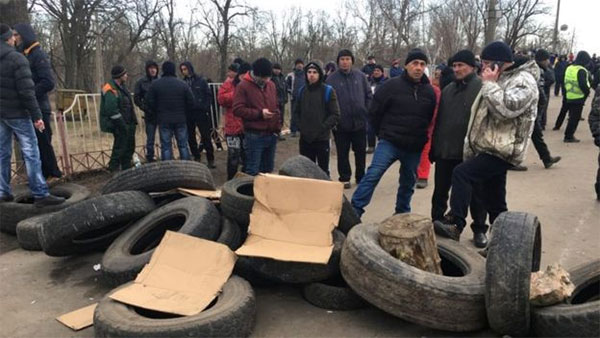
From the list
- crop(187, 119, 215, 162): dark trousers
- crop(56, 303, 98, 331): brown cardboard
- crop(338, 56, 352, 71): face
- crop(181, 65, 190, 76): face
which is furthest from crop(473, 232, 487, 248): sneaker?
crop(181, 65, 190, 76): face

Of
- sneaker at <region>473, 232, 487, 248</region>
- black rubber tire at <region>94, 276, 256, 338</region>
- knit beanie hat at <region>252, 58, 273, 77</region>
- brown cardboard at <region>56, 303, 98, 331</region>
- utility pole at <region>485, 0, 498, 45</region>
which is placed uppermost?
utility pole at <region>485, 0, 498, 45</region>

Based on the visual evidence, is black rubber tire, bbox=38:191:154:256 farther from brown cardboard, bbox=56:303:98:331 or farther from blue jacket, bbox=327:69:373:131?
blue jacket, bbox=327:69:373:131

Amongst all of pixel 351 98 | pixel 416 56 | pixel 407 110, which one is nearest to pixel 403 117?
pixel 407 110

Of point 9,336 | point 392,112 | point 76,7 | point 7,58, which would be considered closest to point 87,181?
point 7,58

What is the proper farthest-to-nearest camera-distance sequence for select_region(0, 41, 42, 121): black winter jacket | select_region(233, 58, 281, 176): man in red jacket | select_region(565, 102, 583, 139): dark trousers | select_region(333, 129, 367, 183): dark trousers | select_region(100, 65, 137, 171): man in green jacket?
select_region(565, 102, 583, 139): dark trousers, select_region(100, 65, 137, 171): man in green jacket, select_region(333, 129, 367, 183): dark trousers, select_region(233, 58, 281, 176): man in red jacket, select_region(0, 41, 42, 121): black winter jacket

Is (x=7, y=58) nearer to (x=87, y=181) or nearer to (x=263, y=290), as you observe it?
(x=87, y=181)

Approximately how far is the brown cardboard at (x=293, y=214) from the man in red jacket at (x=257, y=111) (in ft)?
7.16

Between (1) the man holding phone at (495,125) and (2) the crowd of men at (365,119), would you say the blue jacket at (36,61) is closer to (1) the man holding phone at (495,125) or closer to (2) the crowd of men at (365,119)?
(2) the crowd of men at (365,119)

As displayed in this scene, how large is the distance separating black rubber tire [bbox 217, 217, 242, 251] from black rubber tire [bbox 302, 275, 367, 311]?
3.07ft

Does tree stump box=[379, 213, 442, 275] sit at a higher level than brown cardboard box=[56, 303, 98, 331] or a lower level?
higher

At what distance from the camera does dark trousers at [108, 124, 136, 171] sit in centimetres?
780

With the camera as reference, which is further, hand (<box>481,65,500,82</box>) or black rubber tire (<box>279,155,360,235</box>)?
black rubber tire (<box>279,155,360,235</box>)

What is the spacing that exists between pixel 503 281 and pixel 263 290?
2021 millimetres

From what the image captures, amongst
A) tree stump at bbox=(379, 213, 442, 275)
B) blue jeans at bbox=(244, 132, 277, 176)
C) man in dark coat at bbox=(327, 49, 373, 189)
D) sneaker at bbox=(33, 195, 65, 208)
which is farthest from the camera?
man in dark coat at bbox=(327, 49, 373, 189)
